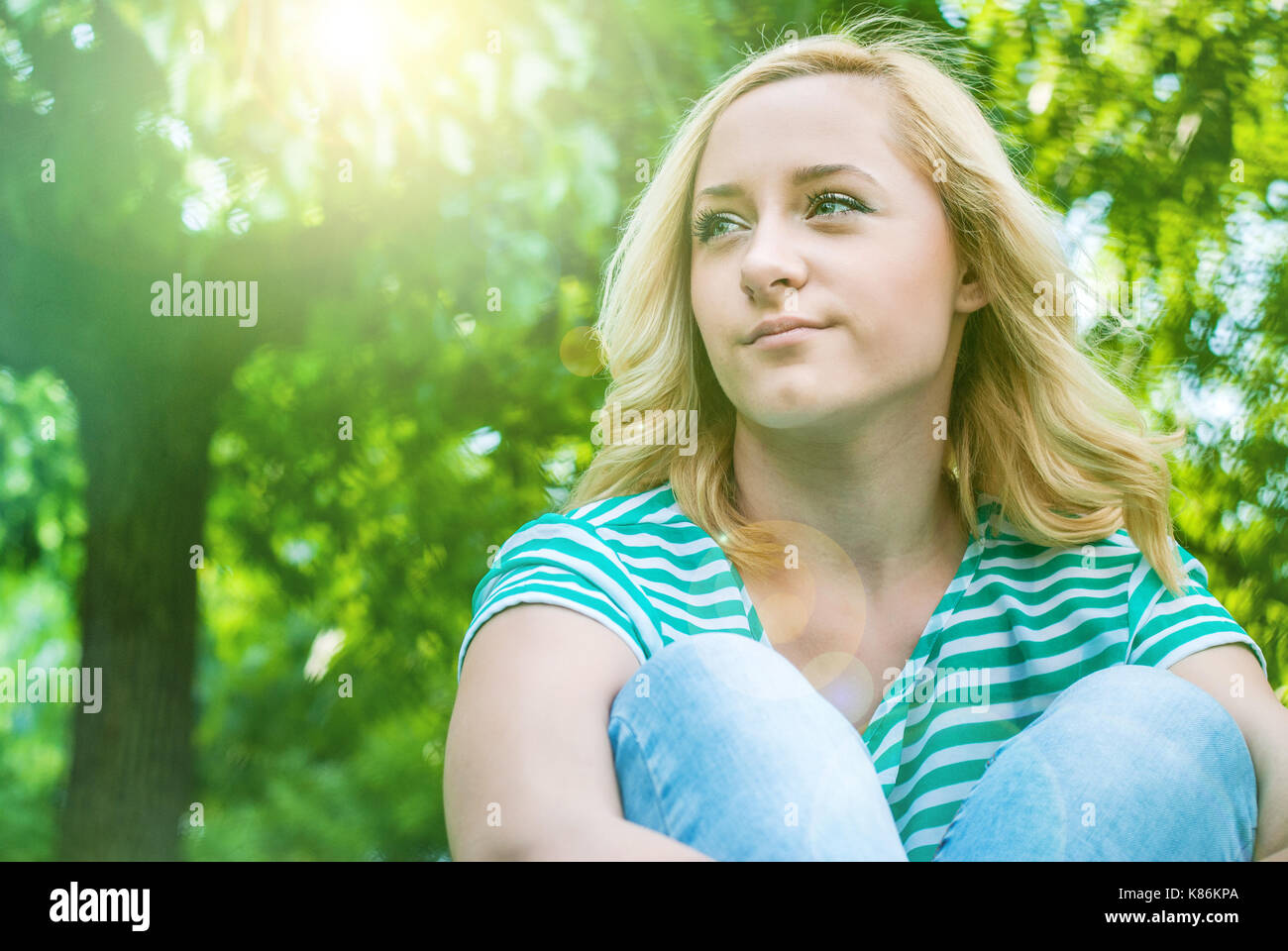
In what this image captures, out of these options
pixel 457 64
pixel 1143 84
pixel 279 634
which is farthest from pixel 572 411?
pixel 1143 84

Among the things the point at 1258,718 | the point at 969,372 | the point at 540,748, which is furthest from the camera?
the point at 969,372

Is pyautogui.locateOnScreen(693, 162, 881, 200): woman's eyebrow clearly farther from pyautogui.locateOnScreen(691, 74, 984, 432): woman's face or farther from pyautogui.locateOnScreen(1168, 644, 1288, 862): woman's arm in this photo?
pyautogui.locateOnScreen(1168, 644, 1288, 862): woman's arm

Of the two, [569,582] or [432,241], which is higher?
[432,241]

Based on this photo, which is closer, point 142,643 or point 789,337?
point 789,337

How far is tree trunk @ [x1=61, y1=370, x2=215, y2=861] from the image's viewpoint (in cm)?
381

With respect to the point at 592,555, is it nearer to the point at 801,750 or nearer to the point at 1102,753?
the point at 801,750

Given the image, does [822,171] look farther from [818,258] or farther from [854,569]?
[854,569]

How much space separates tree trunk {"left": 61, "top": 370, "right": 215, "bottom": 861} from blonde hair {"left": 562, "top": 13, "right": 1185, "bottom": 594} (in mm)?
2297

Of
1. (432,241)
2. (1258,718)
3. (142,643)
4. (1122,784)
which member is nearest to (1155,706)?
(1122,784)

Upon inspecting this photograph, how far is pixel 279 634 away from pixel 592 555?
3.36 meters

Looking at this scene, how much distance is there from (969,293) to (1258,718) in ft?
2.71

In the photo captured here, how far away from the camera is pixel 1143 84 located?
11.5ft

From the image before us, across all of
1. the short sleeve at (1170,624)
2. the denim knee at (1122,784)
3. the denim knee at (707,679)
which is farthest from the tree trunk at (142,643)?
the denim knee at (1122,784)

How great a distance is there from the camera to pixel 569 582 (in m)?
1.47
